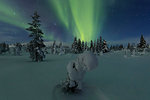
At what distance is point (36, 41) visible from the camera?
52.1ft

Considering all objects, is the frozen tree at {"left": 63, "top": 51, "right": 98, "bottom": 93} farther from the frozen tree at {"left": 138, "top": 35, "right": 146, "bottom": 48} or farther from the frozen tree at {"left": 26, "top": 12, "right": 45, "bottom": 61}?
the frozen tree at {"left": 138, "top": 35, "right": 146, "bottom": 48}

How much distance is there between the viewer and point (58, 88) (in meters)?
5.05

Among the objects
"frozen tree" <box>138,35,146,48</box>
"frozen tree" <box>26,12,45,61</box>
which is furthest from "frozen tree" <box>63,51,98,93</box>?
"frozen tree" <box>138,35,146,48</box>

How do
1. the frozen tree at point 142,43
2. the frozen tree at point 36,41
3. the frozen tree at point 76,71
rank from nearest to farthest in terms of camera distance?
the frozen tree at point 76,71
the frozen tree at point 36,41
the frozen tree at point 142,43

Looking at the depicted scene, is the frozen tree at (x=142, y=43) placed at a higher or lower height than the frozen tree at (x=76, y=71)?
higher

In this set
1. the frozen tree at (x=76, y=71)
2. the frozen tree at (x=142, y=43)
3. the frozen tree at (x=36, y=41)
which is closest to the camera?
the frozen tree at (x=76, y=71)

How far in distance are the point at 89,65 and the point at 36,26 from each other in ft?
51.9

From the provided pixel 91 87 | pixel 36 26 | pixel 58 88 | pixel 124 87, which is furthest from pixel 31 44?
pixel 124 87

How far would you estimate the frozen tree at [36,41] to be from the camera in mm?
15688

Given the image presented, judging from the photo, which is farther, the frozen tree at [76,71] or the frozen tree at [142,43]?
the frozen tree at [142,43]

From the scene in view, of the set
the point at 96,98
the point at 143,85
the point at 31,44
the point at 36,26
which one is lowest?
the point at 96,98

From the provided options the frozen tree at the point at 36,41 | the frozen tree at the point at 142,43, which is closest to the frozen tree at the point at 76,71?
the frozen tree at the point at 36,41

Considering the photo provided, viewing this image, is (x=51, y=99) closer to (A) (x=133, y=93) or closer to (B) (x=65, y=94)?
(B) (x=65, y=94)

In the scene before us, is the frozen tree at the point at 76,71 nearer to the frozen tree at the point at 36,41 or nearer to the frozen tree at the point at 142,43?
the frozen tree at the point at 36,41
